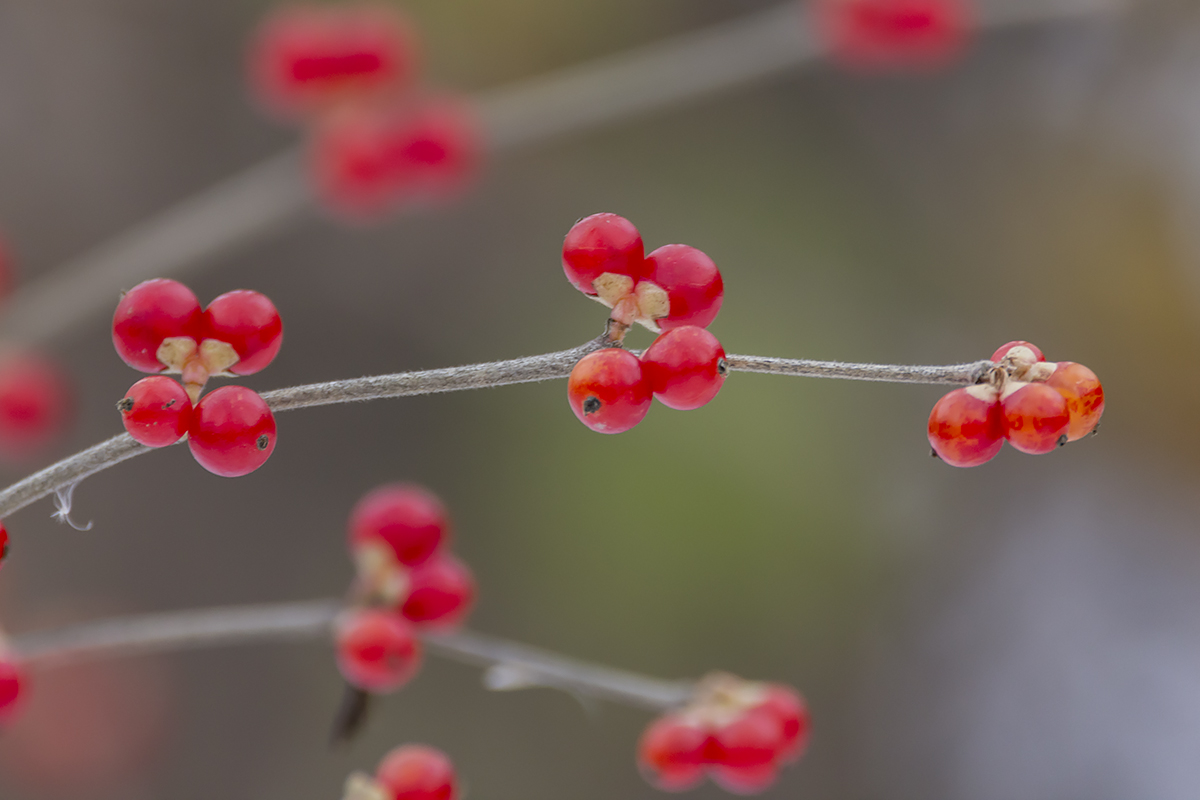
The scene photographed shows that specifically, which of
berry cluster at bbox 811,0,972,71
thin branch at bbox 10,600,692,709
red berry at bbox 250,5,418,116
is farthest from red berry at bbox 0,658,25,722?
berry cluster at bbox 811,0,972,71

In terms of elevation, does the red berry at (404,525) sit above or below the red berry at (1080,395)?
above

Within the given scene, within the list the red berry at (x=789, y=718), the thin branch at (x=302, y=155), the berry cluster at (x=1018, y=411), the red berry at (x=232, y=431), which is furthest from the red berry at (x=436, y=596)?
the thin branch at (x=302, y=155)

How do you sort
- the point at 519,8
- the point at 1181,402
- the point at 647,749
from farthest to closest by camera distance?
the point at 519,8, the point at 1181,402, the point at 647,749

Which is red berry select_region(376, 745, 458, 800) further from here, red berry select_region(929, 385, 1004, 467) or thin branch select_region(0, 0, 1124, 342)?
thin branch select_region(0, 0, 1124, 342)

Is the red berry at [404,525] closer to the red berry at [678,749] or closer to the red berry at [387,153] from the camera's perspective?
the red berry at [678,749]

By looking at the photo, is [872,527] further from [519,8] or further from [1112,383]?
[519,8]

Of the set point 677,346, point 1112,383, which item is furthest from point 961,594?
point 677,346
